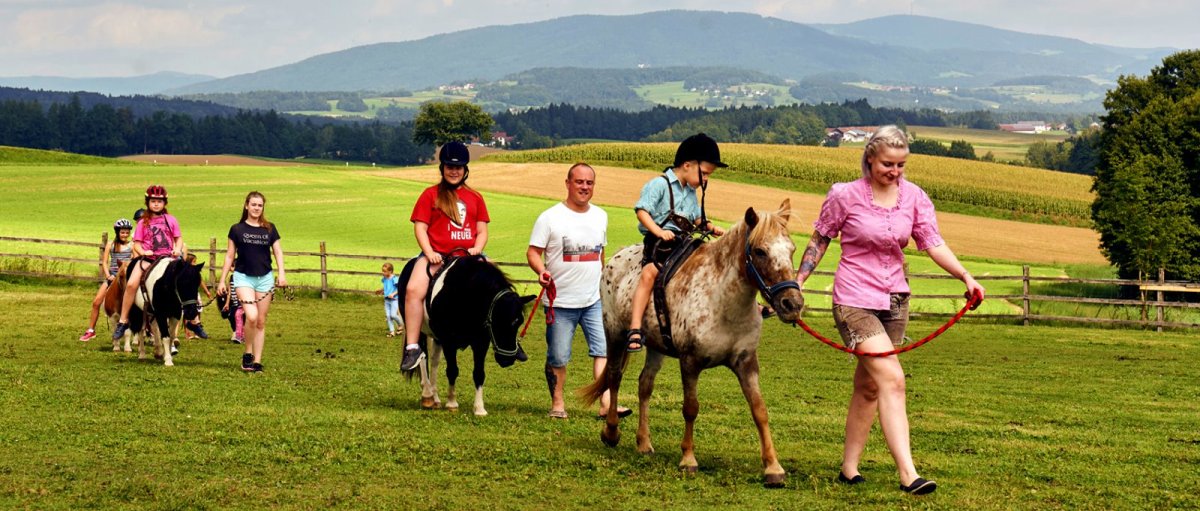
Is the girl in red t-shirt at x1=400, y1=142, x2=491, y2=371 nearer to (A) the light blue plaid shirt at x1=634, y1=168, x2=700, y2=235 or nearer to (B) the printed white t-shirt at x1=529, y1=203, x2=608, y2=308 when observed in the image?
(B) the printed white t-shirt at x1=529, y1=203, x2=608, y2=308

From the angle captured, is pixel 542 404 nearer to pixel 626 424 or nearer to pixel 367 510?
pixel 626 424

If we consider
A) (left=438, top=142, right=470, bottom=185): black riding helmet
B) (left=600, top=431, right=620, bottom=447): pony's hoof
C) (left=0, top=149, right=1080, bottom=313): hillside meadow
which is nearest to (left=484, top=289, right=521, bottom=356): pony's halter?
(left=438, top=142, right=470, bottom=185): black riding helmet

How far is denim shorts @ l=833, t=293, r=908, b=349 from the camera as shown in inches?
270

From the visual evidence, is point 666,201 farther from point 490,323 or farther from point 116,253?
point 116,253

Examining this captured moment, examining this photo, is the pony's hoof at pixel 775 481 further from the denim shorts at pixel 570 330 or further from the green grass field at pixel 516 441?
the denim shorts at pixel 570 330

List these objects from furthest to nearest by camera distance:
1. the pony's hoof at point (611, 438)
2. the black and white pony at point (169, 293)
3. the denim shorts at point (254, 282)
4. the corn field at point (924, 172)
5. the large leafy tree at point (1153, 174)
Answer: the corn field at point (924, 172), the large leafy tree at point (1153, 174), the black and white pony at point (169, 293), the denim shorts at point (254, 282), the pony's hoof at point (611, 438)

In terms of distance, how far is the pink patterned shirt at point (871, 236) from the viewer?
6867 mm

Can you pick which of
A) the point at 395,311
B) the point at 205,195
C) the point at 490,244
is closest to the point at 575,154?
the point at 205,195

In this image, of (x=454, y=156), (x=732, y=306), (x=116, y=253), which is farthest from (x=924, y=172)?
(x=732, y=306)

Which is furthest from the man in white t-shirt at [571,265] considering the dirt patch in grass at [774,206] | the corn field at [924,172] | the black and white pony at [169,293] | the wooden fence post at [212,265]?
the corn field at [924,172]

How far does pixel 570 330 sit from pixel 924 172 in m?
78.2

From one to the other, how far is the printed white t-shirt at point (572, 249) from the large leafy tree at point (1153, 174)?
91.0 feet

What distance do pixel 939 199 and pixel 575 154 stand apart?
32546 millimetres

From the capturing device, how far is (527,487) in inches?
287
